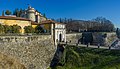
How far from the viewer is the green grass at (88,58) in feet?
131

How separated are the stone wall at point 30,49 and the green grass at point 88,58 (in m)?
3.43

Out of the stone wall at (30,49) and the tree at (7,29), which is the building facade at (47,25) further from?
the stone wall at (30,49)

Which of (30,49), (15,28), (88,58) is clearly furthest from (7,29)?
(88,58)

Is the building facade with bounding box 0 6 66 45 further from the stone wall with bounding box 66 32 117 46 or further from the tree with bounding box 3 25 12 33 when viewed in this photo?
the stone wall with bounding box 66 32 117 46

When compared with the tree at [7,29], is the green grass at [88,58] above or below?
below

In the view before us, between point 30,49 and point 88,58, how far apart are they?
1217cm

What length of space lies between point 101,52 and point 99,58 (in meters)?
1.88

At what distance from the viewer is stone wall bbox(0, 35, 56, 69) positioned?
129 ft

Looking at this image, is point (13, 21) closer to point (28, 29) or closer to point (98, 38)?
point (28, 29)

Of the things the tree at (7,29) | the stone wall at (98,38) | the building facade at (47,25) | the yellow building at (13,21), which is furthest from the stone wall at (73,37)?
the tree at (7,29)

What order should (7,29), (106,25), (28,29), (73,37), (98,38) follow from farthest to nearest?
(106,25) → (98,38) → (73,37) → (28,29) → (7,29)

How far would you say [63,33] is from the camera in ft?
180

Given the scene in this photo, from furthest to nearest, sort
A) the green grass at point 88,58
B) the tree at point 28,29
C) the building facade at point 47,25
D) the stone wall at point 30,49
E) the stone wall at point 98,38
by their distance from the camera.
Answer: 1. the stone wall at point 98,38
2. the tree at point 28,29
3. the building facade at point 47,25
4. the green grass at point 88,58
5. the stone wall at point 30,49

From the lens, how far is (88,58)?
144ft
